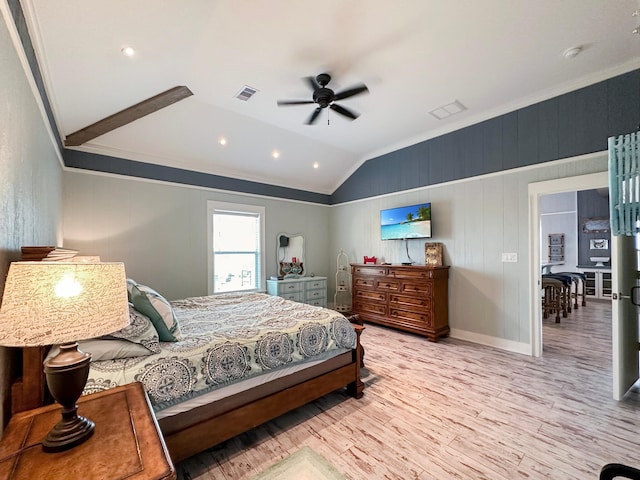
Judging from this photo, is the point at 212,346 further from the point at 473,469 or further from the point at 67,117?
the point at 67,117

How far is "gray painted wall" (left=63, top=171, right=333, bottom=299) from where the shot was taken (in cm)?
371

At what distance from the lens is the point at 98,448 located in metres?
0.99

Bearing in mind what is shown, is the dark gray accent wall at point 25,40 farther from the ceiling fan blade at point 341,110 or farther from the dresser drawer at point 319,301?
the dresser drawer at point 319,301

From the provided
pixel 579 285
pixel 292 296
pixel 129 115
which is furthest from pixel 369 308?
pixel 579 285

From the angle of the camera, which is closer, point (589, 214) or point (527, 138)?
point (527, 138)

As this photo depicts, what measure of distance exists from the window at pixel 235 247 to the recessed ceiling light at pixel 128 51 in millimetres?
2660

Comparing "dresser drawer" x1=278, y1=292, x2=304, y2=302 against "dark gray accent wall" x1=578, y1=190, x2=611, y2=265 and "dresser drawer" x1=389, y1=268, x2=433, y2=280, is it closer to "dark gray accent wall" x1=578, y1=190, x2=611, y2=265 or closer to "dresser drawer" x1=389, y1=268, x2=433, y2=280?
"dresser drawer" x1=389, y1=268, x2=433, y2=280

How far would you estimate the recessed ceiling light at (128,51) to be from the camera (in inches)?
88.7

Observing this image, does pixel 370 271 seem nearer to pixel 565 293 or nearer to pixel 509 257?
pixel 509 257

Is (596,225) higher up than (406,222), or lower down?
higher up

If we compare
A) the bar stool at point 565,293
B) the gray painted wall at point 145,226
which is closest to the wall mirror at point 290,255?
the gray painted wall at point 145,226

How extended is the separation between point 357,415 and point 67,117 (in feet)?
14.0

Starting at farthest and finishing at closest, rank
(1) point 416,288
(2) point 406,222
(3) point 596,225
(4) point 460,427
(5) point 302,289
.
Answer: (3) point 596,225
(5) point 302,289
(2) point 406,222
(1) point 416,288
(4) point 460,427

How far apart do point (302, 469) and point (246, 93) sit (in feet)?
12.3
